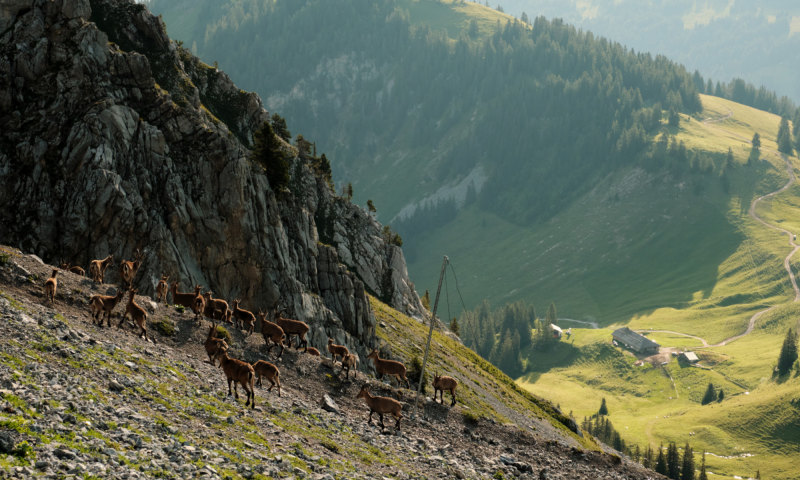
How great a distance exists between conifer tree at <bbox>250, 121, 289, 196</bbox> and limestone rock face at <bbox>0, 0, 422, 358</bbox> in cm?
180

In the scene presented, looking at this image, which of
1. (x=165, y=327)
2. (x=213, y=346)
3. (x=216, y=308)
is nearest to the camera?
(x=213, y=346)

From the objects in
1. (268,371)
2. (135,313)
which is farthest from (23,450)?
(135,313)

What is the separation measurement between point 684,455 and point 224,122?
5956 inches

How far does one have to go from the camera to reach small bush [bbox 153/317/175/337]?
32906 mm

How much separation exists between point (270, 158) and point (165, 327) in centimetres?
3004

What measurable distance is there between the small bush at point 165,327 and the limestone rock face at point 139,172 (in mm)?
12515

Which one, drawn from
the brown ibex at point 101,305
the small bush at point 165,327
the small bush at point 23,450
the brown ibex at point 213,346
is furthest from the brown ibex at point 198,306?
the small bush at point 23,450

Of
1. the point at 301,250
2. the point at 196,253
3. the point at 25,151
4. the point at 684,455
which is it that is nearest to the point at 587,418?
the point at 684,455

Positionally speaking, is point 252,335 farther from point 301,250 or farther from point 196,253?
point 301,250

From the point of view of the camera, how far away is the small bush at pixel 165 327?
3291 cm

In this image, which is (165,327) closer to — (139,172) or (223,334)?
(223,334)

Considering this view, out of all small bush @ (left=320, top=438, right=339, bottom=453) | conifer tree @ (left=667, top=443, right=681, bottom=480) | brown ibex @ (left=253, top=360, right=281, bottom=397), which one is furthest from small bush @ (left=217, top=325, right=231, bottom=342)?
conifer tree @ (left=667, top=443, right=681, bottom=480)

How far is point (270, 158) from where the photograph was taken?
60.1m

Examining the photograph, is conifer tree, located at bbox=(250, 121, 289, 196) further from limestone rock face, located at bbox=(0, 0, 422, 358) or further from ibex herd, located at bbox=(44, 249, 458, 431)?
ibex herd, located at bbox=(44, 249, 458, 431)
